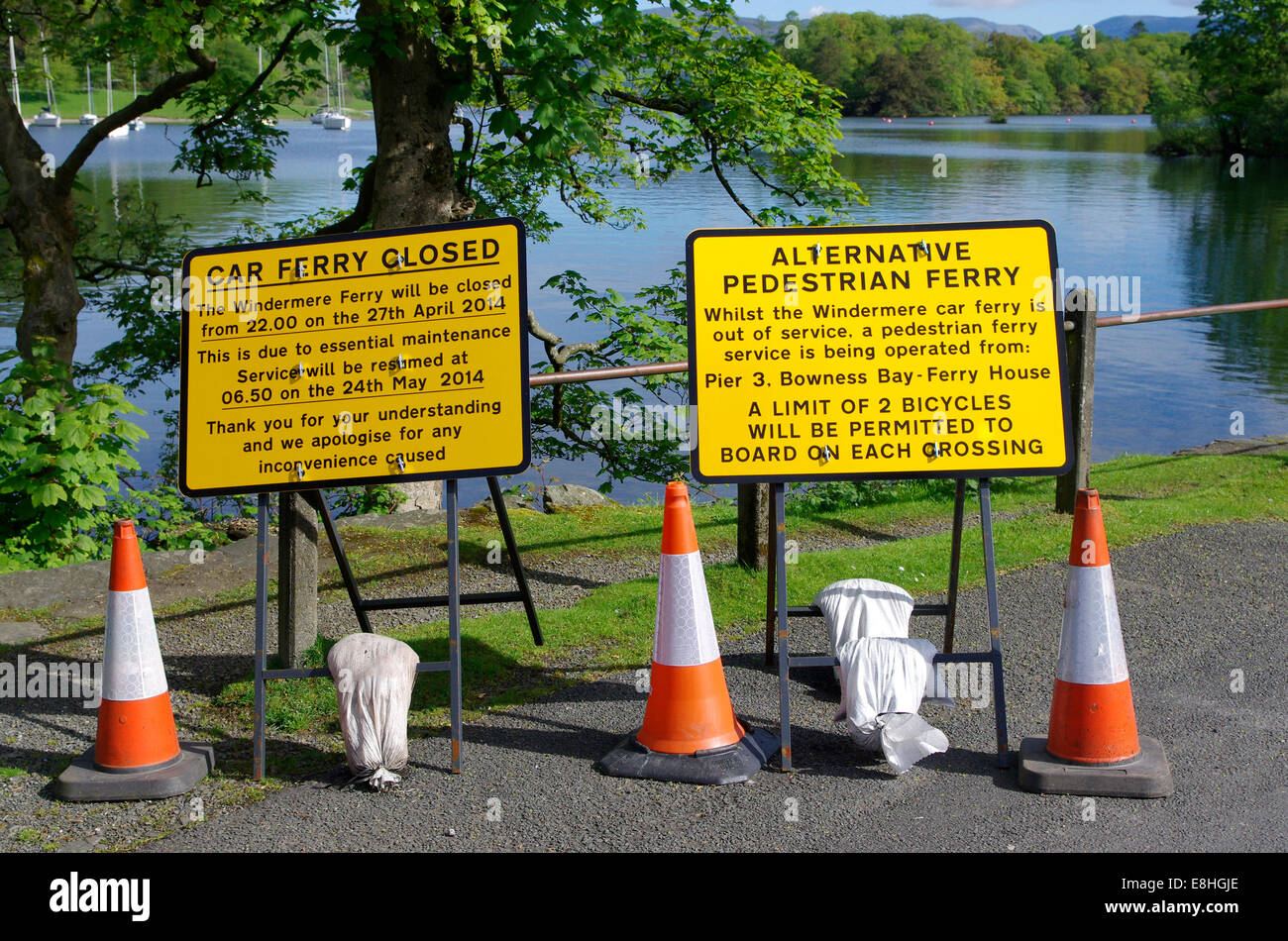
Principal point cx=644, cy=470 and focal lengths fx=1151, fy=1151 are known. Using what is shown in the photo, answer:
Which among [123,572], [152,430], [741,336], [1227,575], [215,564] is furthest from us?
[152,430]

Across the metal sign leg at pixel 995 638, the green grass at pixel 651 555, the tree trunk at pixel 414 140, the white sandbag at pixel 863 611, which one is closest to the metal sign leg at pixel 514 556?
the green grass at pixel 651 555

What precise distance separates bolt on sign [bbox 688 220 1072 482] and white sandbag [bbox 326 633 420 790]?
57.0 inches

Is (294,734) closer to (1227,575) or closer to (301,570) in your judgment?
(301,570)

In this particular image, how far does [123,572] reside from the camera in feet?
14.5

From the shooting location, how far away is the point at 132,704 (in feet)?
14.3

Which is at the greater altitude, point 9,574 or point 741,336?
point 741,336

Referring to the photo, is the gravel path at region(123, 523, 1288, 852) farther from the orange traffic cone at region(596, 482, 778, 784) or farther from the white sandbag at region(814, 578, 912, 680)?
the white sandbag at region(814, 578, 912, 680)

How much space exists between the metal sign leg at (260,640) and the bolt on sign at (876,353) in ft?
5.87

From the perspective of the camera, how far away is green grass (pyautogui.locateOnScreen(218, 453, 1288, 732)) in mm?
5312

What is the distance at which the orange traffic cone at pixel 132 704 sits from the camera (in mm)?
4336

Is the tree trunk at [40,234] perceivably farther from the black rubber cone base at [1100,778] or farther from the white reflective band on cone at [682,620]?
the black rubber cone base at [1100,778]

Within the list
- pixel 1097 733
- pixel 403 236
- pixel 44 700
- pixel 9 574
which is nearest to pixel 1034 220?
pixel 1097 733

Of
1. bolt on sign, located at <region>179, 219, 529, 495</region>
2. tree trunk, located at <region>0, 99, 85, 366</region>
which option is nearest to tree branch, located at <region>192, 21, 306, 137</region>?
tree trunk, located at <region>0, 99, 85, 366</region>
